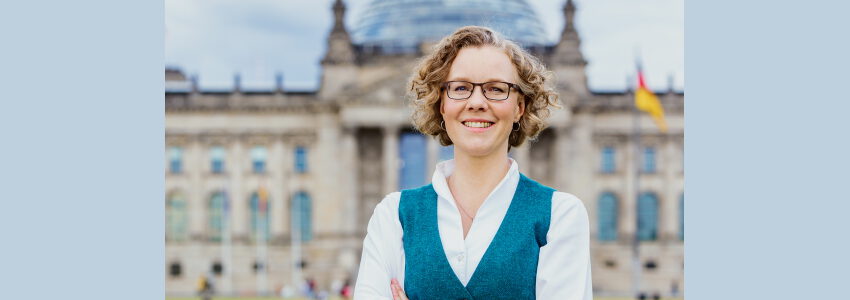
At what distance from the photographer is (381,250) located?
462 cm

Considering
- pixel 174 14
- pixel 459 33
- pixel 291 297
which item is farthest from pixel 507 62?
pixel 291 297

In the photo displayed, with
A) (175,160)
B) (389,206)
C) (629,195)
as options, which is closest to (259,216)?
(175,160)

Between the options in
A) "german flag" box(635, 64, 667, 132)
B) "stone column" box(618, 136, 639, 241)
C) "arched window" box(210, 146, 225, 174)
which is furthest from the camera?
"arched window" box(210, 146, 225, 174)

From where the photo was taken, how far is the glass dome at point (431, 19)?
185 ft

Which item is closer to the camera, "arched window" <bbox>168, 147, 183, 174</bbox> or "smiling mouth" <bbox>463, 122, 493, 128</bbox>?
"smiling mouth" <bbox>463, 122, 493, 128</bbox>

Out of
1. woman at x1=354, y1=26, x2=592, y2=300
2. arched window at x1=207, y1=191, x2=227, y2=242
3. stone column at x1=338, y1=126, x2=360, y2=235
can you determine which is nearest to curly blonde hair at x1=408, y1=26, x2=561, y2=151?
woman at x1=354, y1=26, x2=592, y2=300

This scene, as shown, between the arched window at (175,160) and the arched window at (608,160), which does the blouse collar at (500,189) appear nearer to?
the arched window at (608,160)

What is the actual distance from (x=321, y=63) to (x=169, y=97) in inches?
296

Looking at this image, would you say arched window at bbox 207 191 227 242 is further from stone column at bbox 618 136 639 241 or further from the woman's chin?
the woman's chin

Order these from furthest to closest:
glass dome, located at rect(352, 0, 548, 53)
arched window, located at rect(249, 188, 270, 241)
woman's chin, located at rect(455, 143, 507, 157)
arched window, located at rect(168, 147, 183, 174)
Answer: glass dome, located at rect(352, 0, 548, 53) → arched window, located at rect(168, 147, 183, 174) → arched window, located at rect(249, 188, 270, 241) → woman's chin, located at rect(455, 143, 507, 157)

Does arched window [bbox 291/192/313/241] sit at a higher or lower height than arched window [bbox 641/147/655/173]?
lower

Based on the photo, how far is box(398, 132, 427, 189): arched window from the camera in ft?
169

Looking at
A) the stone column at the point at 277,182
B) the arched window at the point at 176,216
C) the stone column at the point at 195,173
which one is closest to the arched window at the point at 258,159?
the stone column at the point at 277,182

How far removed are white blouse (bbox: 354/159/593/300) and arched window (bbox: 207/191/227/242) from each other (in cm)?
4872
